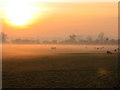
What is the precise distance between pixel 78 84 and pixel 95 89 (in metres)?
2.57

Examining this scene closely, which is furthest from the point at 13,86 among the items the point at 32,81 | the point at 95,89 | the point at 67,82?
the point at 95,89

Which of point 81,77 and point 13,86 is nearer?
point 13,86

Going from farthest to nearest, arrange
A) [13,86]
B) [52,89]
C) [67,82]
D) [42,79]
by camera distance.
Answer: [42,79]
[67,82]
[13,86]
[52,89]

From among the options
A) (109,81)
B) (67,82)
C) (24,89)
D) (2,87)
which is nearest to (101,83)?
(109,81)

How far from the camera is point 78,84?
73.4 ft

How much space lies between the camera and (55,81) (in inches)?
920

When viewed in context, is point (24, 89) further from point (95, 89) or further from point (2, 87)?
point (95, 89)

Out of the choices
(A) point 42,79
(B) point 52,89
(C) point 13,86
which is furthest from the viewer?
(A) point 42,79

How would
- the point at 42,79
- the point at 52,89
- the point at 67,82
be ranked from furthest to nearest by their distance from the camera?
1. the point at 42,79
2. the point at 67,82
3. the point at 52,89

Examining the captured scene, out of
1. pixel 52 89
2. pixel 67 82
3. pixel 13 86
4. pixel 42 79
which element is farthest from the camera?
pixel 42 79

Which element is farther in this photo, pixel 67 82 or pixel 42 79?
pixel 42 79

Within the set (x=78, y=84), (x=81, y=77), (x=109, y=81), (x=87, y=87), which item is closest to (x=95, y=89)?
(x=87, y=87)

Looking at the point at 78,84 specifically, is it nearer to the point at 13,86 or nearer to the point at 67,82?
the point at 67,82

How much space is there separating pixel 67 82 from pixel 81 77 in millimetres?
3016
